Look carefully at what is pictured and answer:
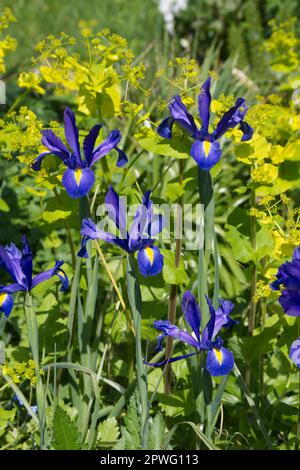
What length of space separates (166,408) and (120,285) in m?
0.50

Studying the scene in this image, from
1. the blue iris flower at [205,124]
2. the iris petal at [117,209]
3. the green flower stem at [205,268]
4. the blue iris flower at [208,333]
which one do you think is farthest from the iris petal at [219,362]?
the blue iris flower at [205,124]

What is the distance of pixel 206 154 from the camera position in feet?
6.95

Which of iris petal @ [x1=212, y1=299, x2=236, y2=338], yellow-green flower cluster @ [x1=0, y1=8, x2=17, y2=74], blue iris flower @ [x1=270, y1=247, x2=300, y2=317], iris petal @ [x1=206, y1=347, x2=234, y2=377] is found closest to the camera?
blue iris flower @ [x1=270, y1=247, x2=300, y2=317]

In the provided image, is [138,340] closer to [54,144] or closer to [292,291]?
[292,291]

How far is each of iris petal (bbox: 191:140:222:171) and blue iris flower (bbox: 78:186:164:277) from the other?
0.18m

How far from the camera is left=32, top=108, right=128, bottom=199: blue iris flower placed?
84.3 inches

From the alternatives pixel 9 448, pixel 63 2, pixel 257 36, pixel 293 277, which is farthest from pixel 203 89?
pixel 63 2

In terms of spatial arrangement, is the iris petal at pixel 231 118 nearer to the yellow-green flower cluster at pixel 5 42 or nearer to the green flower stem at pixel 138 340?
the green flower stem at pixel 138 340

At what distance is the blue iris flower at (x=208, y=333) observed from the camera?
2.10 m

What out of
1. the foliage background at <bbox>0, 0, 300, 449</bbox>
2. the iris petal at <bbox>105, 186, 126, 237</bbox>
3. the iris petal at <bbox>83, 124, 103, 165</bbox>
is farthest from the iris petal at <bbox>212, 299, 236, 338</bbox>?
the iris petal at <bbox>83, 124, 103, 165</bbox>

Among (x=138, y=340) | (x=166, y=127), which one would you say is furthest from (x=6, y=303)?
(x=166, y=127)

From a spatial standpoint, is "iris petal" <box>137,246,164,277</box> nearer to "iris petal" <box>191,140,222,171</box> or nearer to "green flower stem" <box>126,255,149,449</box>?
"green flower stem" <box>126,255,149,449</box>

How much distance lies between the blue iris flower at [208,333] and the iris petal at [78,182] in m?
0.45
